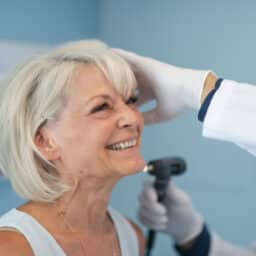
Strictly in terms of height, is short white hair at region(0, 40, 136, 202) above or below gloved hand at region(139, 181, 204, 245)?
above

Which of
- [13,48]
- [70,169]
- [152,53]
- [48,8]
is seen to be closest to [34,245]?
[70,169]

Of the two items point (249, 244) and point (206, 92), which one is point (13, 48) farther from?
point (249, 244)

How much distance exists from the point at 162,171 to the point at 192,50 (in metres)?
0.64

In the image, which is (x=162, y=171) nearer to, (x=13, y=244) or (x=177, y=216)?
(x=177, y=216)

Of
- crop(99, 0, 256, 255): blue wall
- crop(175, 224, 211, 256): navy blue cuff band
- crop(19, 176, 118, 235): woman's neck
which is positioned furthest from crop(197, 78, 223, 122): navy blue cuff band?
crop(99, 0, 256, 255): blue wall

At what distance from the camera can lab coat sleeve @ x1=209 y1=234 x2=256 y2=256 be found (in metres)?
1.64

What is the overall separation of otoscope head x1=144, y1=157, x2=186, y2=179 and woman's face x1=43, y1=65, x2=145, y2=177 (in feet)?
0.90

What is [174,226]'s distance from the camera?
1573 mm

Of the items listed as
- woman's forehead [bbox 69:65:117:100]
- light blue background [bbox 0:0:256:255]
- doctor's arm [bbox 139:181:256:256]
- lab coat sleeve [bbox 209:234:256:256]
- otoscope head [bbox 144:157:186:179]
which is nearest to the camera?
woman's forehead [bbox 69:65:117:100]

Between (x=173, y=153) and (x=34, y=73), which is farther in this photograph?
(x=173, y=153)

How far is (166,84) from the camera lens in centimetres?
121

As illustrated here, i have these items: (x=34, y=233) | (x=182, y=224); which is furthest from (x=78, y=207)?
(x=182, y=224)

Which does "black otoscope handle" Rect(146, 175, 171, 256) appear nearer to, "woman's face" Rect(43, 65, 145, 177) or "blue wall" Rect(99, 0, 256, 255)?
"woman's face" Rect(43, 65, 145, 177)

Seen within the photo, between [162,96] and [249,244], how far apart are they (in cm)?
89
